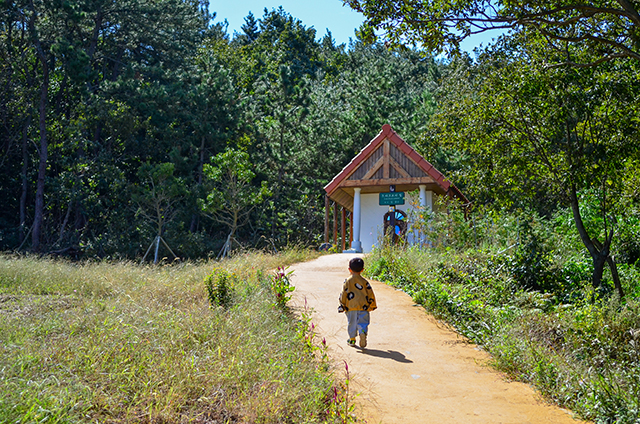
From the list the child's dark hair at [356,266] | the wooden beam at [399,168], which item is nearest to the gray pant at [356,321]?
the child's dark hair at [356,266]

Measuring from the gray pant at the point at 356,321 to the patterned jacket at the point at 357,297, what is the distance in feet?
0.22

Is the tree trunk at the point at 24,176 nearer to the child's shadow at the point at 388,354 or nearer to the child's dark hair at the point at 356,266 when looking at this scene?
the child's dark hair at the point at 356,266

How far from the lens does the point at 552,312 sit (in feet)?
26.1

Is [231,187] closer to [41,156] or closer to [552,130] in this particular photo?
[41,156]

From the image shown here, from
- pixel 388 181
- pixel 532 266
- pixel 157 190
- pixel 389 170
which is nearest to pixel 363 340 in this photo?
pixel 532 266

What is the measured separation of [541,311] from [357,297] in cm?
280

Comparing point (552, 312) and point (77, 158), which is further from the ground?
point (77, 158)

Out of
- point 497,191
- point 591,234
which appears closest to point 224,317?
point 497,191

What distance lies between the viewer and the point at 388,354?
6812mm

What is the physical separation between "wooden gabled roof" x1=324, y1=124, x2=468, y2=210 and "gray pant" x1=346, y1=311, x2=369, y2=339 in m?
13.8

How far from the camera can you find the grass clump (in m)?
5.31

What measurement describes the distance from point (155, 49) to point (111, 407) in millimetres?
33776

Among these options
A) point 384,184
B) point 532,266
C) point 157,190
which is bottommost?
point 532,266

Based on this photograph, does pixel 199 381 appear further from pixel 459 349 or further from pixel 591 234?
pixel 591 234
